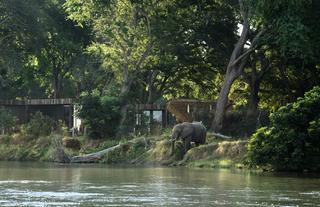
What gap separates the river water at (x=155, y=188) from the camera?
22578 millimetres

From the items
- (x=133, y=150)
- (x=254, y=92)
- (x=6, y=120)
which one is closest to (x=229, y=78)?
(x=254, y=92)

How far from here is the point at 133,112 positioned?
174ft

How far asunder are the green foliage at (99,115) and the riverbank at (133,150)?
3.19 ft

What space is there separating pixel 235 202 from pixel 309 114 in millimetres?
13404

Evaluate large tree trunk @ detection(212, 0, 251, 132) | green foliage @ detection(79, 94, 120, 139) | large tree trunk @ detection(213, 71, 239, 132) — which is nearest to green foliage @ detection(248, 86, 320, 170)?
large tree trunk @ detection(212, 0, 251, 132)

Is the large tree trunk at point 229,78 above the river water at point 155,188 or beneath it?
above

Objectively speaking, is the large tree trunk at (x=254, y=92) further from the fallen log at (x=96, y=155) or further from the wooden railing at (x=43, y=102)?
the wooden railing at (x=43, y=102)

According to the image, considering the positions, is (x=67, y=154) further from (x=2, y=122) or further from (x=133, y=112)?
(x=2, y=122)

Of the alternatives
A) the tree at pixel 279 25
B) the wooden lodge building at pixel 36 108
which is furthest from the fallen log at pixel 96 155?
the wooden lodge building at pixel 36 108

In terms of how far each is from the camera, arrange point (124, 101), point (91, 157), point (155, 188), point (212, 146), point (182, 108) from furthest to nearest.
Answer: point (182, 108)
point (124, 101)
point (91, 157)
point (212, 146)
point (155, 188)

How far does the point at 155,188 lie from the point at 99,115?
2462 cm

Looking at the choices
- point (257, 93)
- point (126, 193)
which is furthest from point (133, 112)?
point (126, 193)

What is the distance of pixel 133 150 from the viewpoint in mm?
45688

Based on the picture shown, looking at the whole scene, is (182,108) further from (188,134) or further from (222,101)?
(188,134)
